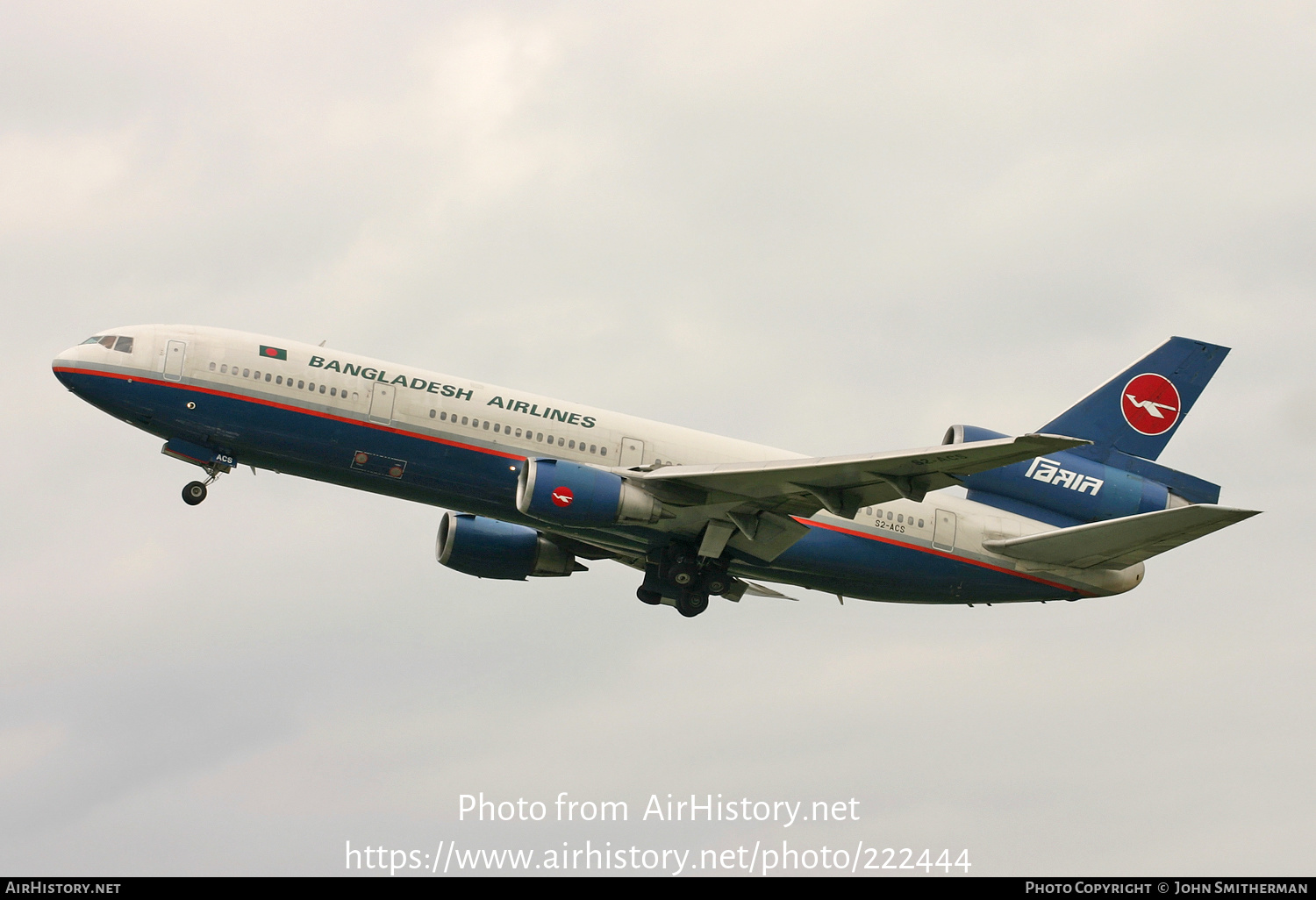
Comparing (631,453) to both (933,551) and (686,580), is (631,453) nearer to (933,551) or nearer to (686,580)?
(686,580)

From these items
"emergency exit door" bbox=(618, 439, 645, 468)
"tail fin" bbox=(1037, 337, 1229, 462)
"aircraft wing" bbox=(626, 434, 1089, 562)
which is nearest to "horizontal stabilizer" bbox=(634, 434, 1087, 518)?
"aircraft wing" bbox=(626, 434, 1089, 562)

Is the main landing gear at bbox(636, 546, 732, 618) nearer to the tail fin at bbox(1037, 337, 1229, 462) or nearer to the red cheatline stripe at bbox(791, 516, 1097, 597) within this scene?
the red cheatline stripe at bbox(791, 516, 1097, 597)

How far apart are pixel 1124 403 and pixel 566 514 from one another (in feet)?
64.3

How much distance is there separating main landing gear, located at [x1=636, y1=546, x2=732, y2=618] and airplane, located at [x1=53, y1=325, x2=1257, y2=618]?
0.20 ft

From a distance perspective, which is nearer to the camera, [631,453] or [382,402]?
[382,402]

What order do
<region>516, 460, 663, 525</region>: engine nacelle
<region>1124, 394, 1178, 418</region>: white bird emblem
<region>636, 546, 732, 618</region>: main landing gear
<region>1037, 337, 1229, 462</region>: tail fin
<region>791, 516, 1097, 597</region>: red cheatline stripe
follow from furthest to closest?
<region>1124, 394, 1178, 418</region>: white bird emblem, <region>1037, 337, 1229, 462</region>: tail fin, <region>791, 516, 1097, 597</region>: red cheatline stripe, <region>636, 546, 732, 618</region>: main landing gear, <region>516, 460, 663, 525</region>: engine nacelle

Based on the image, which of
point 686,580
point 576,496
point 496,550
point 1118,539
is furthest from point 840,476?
point 496,550

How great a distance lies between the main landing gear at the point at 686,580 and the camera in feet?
132

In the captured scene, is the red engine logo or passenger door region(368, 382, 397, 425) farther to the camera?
the red engine logo

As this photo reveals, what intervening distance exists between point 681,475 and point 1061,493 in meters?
13.4

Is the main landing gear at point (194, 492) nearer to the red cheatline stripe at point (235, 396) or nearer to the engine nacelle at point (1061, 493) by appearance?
the red cheatline stripe at point (235, 396)

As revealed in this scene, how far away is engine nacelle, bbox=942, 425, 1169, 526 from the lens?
140ft

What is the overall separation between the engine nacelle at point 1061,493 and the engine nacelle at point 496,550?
45.1 feet

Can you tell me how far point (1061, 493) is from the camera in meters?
42.9
